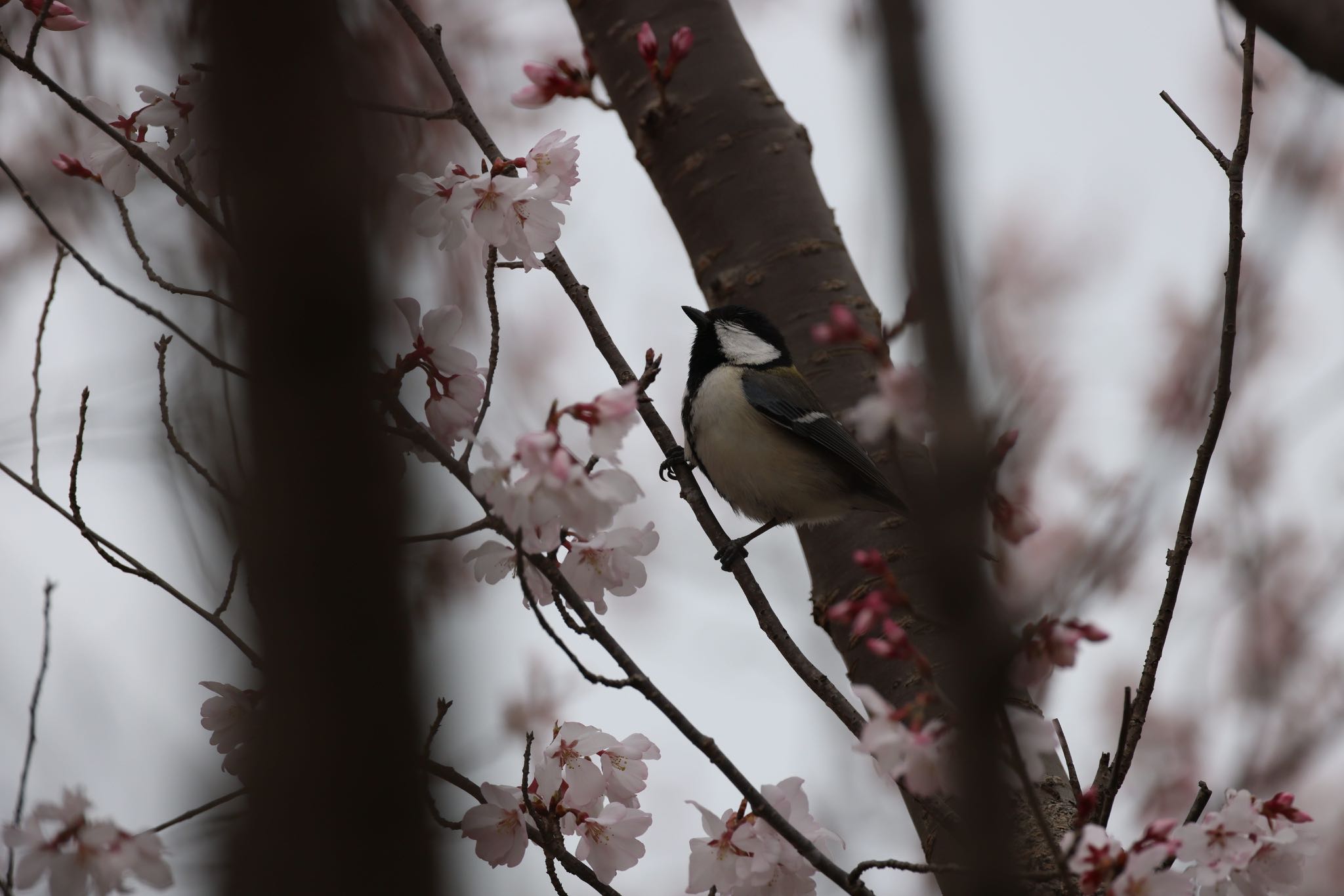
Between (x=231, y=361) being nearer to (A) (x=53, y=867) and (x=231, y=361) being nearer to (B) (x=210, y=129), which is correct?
(B) (x=210, y=129)

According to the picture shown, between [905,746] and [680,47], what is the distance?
185 cm

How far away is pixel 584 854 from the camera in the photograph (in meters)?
2.11

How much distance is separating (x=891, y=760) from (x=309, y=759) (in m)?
0.84

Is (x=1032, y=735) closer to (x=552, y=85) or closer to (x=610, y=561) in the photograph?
(x=610, y=561)

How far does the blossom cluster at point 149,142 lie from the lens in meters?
2.11

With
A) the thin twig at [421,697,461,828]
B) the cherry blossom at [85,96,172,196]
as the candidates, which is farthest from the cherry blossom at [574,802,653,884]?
the cherry blossom at [85,96,172,196]

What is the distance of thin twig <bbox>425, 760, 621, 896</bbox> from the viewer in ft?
5.95

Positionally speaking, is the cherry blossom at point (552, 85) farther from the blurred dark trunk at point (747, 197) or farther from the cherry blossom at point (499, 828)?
the cherry blossom at point (499, 828)

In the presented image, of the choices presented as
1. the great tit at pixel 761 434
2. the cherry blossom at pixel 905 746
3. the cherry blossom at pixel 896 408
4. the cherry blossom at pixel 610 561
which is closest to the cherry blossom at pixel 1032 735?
the cherry blossom at pixel 905 746

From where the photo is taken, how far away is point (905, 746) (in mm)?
1604

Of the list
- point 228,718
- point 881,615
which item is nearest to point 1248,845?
point 881,615

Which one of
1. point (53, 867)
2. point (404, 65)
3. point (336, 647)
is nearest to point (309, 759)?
point (336, 647)

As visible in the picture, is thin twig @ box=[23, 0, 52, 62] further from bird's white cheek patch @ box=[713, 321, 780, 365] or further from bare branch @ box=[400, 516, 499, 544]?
bird's white cheek patch @ box=[713, 321, 780, 365]

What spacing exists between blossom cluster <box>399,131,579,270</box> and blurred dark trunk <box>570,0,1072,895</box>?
80 centimetres
